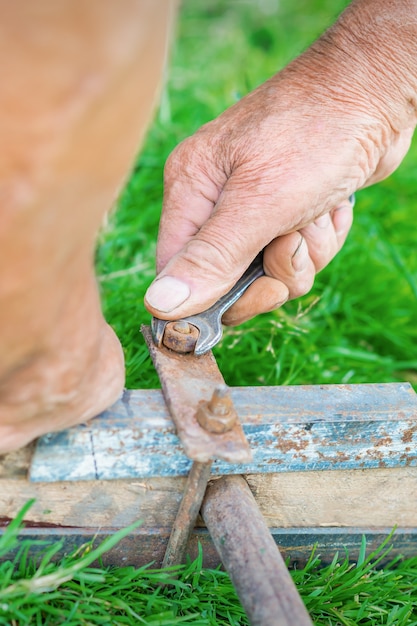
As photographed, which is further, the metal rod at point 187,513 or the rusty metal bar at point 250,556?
the metal rod at point 187,513

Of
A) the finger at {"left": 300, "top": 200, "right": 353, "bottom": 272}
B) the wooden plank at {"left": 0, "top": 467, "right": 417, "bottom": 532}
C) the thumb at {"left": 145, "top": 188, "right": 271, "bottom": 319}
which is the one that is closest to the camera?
the wooden plank at {"left": 0, "top": 467, "right": 417, "bottom": 532}

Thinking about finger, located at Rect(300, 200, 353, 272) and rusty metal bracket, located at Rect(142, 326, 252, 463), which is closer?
rusty metal bracket, located at Rect(142, 326, 252, 463)

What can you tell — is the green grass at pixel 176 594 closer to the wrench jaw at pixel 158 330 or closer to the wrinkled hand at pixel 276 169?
the wrench jaw at pixel 158 330

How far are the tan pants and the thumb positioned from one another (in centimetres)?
54

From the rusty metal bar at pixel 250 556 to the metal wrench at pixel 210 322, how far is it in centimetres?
27

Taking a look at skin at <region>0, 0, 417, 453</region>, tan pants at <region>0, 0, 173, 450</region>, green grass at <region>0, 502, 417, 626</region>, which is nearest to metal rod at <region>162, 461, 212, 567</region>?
green grass at <region>0, 502, 417, 626</region>

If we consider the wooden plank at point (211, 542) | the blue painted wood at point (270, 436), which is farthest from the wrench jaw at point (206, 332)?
the wooden plank at point (211, 542)

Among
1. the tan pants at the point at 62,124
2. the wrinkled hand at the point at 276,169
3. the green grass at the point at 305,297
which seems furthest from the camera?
the green grass at the point at 305,297

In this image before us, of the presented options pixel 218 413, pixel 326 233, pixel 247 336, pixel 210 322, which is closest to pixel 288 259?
pixel 326 233

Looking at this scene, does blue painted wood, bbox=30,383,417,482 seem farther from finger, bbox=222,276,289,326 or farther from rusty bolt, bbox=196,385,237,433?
finger, bbox=222,276,289,326

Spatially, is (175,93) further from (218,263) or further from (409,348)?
(218,263)

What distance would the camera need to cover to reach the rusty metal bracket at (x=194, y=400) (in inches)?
48.7

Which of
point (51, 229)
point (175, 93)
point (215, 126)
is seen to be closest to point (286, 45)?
point (175, 93)

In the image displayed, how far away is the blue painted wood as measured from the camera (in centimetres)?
131
